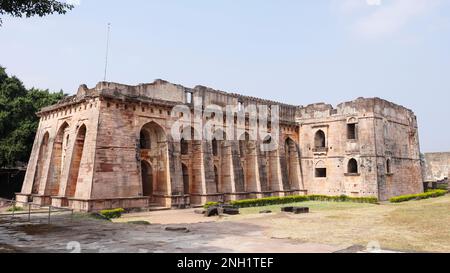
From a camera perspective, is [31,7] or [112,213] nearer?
[31,7]

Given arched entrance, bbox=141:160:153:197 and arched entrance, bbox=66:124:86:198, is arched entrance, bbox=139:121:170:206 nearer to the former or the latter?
arched entrance, bbox=141:160:153:197

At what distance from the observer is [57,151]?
22.6m

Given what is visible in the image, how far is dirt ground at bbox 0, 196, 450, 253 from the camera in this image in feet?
28.6

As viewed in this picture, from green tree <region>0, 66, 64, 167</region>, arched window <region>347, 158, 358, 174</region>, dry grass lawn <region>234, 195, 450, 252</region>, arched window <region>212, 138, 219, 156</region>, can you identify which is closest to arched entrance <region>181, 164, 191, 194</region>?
arched window <region>212, 138, 219, 156</region>

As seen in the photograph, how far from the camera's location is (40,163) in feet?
77.0

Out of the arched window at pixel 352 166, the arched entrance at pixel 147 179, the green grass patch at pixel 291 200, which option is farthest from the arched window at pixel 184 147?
the arched window at pixel 352 166

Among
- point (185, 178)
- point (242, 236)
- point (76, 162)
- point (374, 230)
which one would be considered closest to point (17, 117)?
point (76, 162)

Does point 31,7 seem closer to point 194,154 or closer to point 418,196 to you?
point 194,154

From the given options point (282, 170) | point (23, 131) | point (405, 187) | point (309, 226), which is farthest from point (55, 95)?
point (405, 187)

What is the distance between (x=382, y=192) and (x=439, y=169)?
2246 centimetres

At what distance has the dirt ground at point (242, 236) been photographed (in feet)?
28.6

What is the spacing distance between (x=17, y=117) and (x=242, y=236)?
23409 mm

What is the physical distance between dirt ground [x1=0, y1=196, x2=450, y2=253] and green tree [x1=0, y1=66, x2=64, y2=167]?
14.2 meters
